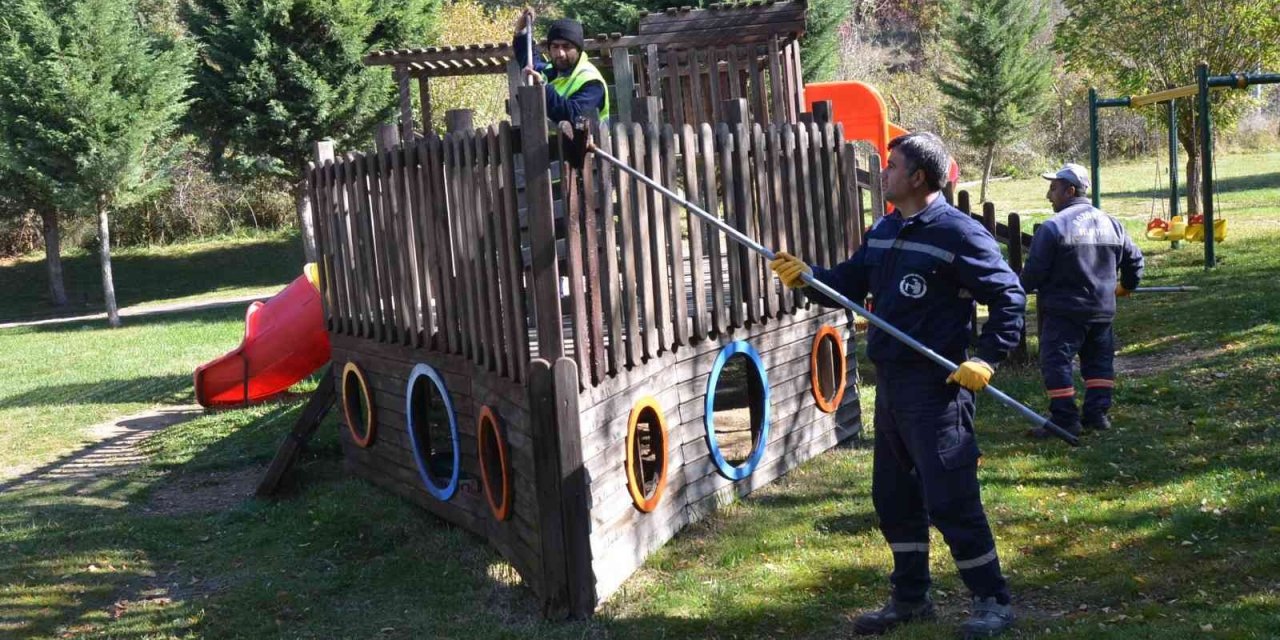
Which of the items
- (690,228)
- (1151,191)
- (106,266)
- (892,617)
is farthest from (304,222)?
→ (892,617)

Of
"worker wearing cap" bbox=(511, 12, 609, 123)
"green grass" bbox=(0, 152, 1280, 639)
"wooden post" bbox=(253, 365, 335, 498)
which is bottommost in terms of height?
"green grass" bbox=(0, 152, 1280, 639)

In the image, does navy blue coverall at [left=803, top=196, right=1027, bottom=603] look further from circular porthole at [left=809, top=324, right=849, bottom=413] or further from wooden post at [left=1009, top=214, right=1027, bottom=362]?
wooden post at [left=1009, top=214, right=1027, bottom=362]

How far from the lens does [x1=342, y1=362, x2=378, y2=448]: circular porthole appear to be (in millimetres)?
7781

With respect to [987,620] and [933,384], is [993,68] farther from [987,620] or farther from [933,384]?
[987,620]

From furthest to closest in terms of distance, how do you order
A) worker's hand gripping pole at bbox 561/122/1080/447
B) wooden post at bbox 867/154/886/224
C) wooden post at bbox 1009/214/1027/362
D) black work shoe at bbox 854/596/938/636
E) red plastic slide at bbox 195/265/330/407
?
1. red plastic slide at bbox 195/265/330/407
2. wooden post at bbox 867/154/886/224
3. wooden post at bbox 1009/214/1027/362
4. black work shoe at bbox 854/596/938/636
5. worker's hand gripping pole at bbox 561/122/1080/447

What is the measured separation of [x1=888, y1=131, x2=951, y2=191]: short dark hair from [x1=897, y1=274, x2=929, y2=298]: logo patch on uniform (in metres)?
0.37

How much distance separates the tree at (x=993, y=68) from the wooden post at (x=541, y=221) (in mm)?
29726

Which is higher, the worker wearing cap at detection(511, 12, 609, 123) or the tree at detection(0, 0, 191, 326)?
the tree at detection(0, 0, 191, 326)

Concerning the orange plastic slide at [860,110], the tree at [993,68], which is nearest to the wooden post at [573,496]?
the orange plastic slide at [860,110]

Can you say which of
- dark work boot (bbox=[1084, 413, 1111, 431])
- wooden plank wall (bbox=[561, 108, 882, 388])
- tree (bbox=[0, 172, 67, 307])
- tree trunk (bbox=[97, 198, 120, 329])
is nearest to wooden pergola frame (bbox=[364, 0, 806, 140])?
wooden plank wall (bbox=[561, 108, 882, 388])

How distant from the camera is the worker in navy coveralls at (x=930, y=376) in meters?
4.60

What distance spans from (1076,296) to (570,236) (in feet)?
12.6

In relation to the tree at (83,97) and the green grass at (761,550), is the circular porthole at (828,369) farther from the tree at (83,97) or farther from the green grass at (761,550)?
the tree at (83,97)

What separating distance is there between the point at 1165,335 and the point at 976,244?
6.91 metres
